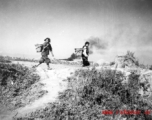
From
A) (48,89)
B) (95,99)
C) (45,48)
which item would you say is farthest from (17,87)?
(45,48)

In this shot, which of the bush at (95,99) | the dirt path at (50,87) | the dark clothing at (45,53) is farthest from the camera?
the dark clothing at (45,53)

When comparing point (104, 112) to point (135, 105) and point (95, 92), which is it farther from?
point (135, 105)

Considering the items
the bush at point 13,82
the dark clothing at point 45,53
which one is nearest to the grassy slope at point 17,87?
the bush at point 13,82

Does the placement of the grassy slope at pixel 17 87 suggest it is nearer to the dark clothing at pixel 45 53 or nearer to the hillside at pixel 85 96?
the hillside at pixel 85 96

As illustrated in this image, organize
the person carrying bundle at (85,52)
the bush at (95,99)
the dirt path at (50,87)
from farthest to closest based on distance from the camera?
1. the person carrying bundle at (85,52)
2. the dirt path at (50,87)
3. the bush at (95,99)

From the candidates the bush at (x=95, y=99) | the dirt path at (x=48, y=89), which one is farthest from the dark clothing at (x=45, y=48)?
the bush at (x=95, y=99)

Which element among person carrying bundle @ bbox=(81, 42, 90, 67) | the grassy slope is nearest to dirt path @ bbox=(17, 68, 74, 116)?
the grassy slope

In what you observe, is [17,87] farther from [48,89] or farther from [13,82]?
[48,89]

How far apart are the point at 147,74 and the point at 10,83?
7799 millimetres

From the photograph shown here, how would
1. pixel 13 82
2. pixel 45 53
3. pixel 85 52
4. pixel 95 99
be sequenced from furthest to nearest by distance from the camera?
pixel 85 52 → pixel 45 53 → pixel 13 82 → pixel 95 99

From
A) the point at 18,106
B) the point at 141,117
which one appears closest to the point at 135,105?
the point at 141,117

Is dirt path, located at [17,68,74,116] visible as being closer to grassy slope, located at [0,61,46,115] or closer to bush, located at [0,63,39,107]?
grassy slope, located at [0,61,46,115]

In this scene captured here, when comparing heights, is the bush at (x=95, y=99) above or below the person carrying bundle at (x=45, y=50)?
below

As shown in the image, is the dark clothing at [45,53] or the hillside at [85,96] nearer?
the hillside at [85,96]
